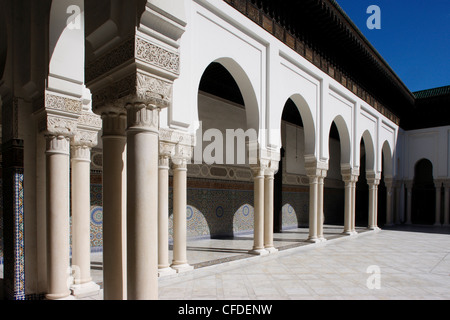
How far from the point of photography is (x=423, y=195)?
1497cm

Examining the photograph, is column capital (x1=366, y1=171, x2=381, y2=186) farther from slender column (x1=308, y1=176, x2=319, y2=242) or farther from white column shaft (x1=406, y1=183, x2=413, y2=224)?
slender column (x1=308, y1=176, x2=319, y2=242)

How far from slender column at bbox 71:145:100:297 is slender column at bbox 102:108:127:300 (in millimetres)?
1470

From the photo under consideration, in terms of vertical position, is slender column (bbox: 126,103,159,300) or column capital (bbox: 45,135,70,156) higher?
column capital (bbox: 45,135,70,156)

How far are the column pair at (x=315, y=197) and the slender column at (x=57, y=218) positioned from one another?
5767 mm

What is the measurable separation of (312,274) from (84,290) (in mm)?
3077

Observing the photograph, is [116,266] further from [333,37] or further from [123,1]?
[333,37]

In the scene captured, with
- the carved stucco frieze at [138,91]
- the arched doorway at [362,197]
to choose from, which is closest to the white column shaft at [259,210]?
the carved stucco frieze at [138,91]

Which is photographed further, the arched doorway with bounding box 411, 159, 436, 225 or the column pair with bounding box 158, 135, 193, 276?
the arched doorway with bounding box 411, 159, 436, 225

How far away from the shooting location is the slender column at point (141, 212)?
187 centimetres

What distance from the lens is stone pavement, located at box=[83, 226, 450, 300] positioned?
383 cm

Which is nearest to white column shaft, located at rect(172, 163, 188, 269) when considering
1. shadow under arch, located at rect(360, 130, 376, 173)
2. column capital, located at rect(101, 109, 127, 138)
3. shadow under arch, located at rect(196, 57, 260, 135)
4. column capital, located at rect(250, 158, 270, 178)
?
column capital, located at rect(250, 158, 270, 178)

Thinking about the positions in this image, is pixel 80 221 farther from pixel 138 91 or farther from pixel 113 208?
pixel 138 91

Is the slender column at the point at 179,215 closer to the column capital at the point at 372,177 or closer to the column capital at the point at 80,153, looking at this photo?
the column capital at the point at 80,153
